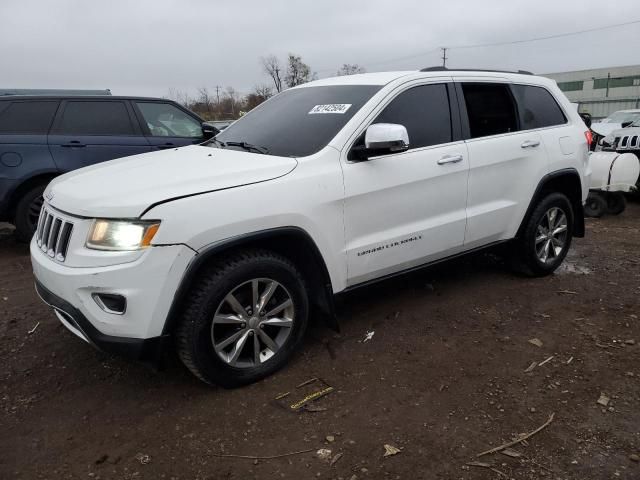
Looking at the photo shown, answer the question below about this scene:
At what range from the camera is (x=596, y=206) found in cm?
764

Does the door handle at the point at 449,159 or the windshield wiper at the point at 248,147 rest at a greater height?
the windshield wiper at the point at 248,147

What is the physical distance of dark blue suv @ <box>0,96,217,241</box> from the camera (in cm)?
558

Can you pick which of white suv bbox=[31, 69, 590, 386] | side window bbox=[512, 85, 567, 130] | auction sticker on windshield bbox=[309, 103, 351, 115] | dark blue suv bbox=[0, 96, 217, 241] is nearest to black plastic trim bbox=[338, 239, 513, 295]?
white suv bbox=[31, 69, 590, 386]

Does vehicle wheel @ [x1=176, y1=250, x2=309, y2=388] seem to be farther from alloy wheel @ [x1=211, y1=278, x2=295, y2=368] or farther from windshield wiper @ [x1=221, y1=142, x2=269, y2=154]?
windshield wiper @ [x1=221, y1=142, x2=269, y2=154]

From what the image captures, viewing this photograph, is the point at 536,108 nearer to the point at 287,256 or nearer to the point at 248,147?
the point at 248,147

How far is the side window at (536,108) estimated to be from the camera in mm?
4301

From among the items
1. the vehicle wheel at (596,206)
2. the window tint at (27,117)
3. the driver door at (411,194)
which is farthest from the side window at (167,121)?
the vehicle wheel at (596,206)

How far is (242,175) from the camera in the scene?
2793 mm

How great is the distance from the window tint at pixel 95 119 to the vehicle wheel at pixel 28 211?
81 cm

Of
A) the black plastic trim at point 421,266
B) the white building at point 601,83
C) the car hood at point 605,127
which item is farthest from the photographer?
the white building at point 601,83

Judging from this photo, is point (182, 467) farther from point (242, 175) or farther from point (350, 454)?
point (242, 175)

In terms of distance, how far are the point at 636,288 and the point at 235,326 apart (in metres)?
3.64

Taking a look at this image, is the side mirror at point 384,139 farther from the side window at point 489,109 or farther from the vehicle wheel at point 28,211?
the vehicle wheel at point 28,211

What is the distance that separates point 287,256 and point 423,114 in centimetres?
148
